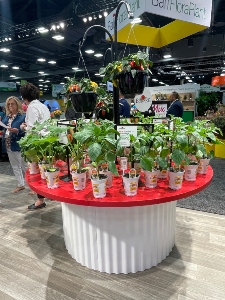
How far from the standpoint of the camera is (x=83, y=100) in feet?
5.49

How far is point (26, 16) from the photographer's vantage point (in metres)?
7.28

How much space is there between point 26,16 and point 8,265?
24.8ft

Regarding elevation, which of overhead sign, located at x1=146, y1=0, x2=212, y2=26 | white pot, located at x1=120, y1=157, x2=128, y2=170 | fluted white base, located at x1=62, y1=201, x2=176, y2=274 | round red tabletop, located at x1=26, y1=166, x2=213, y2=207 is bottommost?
fluted white base, located at x1=62, y1=201, x2=176, y2=274

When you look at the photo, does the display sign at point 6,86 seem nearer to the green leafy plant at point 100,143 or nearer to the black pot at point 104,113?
the black pot at point 104,113

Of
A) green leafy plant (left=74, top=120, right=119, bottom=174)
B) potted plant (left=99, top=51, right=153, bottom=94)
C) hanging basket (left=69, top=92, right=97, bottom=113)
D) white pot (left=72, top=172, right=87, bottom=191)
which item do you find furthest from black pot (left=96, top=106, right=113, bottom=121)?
white pot (left=72, top=172, right=87, bottom=191)

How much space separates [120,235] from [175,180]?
1.87 ft

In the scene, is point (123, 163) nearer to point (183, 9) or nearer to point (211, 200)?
point (183, 9)

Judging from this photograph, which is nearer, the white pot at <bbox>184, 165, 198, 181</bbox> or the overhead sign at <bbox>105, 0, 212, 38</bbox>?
the white pot at <bbox>184, 165, 198, 181</bbox>

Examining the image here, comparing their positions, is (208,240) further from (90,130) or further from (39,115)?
(39,115)

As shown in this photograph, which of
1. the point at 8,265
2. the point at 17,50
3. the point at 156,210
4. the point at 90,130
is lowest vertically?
the point at 8,265

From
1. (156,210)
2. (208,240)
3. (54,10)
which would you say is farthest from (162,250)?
(54,10)

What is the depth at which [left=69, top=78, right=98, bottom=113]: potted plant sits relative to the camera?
5.44 ft

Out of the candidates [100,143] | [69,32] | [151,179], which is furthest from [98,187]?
[69,32]

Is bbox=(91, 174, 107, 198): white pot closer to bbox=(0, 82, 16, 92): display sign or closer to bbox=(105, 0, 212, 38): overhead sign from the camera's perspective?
bbox=(105, 0, 212, 38): overhead sign
